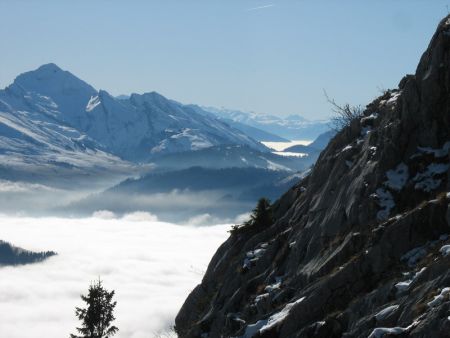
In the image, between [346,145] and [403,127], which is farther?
[346,145]

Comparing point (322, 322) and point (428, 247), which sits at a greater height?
point (428, 247)

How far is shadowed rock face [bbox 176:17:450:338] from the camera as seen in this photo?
3039 centimetres

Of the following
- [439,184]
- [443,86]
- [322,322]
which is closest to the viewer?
[322,322]

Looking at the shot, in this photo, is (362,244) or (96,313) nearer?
(362,244)

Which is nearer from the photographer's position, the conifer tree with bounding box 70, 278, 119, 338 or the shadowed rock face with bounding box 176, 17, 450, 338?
the shadowed rock face with bounding box 176, 17, 450, 338

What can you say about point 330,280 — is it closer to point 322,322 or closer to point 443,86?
point 322,322

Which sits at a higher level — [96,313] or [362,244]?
[362,244]

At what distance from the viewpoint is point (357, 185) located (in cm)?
4309

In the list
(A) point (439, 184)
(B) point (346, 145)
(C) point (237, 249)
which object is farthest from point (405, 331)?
(C) point (237, 249)

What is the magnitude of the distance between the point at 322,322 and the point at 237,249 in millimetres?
24884

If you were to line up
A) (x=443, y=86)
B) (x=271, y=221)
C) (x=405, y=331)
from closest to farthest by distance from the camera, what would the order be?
(x=405, y=331)
(x=443, y=86)
(x=271, y=221)

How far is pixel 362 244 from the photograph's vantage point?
124 feet

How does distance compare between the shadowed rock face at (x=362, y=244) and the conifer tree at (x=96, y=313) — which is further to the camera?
the conifer tree at (x=96, y=313)

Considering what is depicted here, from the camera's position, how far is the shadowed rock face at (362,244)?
30.4 meters
